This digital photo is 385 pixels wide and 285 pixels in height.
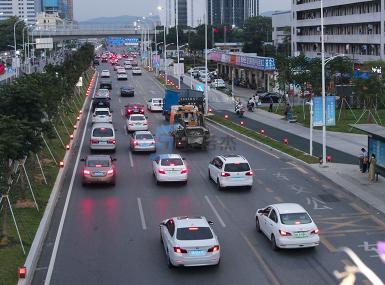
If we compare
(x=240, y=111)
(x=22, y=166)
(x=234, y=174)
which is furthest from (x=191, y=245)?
(x=240, y=111)

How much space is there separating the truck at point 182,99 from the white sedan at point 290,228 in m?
35.0

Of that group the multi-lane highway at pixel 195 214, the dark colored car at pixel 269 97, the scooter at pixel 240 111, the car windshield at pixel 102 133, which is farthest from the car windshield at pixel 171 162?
the dark colored car at pixel 269 97

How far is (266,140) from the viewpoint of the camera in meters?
42.8

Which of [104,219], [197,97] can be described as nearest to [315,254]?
[104,219]

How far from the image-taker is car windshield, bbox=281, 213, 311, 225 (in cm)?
1967

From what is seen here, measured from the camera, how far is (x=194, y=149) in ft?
133

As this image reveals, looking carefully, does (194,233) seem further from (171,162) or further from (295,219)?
(171,162)

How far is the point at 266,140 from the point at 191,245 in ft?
84.8

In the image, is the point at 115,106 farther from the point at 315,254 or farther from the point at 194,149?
the point at 315,254

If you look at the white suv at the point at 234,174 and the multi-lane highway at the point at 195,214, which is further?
the white suv at the point at 234,174

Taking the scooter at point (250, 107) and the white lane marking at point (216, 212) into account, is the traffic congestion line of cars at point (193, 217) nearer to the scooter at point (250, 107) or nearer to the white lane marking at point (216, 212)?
the white lane marking at point (216, 212)

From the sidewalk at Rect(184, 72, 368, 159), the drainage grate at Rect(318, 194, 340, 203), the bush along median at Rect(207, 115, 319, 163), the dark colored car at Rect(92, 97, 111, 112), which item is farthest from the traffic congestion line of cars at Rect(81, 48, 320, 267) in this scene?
the sidewalk at Rect(184, 72, 368, 159)

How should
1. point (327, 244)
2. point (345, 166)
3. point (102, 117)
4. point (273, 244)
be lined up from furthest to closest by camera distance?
1. point (102, 117)
2. point (345, 166)
3. point (327, 244)
4. point (273, 244)

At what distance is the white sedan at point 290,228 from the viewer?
19.3m
